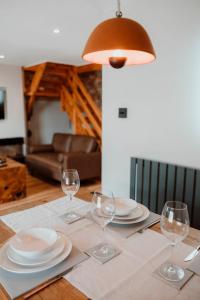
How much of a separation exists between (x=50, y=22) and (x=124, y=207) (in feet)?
7.74

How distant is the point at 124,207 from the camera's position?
1.23m

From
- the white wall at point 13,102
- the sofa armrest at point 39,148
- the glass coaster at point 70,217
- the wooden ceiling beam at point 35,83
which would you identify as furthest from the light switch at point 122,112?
the white wall at point 13,102

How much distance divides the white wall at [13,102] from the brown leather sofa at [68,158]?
776 millimetres

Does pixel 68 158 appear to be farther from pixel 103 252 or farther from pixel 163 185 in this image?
pixel 103 252

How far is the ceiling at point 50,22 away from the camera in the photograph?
2268mm

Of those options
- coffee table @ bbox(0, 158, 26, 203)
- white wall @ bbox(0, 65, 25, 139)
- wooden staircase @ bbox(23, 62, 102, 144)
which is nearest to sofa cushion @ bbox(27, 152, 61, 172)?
coffee table @ bbox(0, 158, 26, 203)

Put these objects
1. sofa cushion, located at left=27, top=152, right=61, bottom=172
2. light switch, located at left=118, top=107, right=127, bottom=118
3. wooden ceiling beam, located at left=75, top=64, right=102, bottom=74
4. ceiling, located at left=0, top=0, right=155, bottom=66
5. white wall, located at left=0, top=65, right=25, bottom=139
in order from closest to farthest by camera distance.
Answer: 1. ceiling, located at left=0, top=0, right=155, bottom=66
2. light switch, located at left=118, top=107, right=127, bottom=118
3. sofa cushion, located at left=27, top=152, right=61, bottom=172
4. wooden ceiling beam, located at left=75, top=64, right=102, bottom=74
5. white wall, located at left=0, top=65, right=25, bottom=139

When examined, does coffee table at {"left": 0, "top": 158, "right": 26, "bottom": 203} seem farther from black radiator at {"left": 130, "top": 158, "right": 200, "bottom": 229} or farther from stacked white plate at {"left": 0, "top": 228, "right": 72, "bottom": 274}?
stacked white plate at {"left": 0, "top": 228, "right": 72, "bottom": 274}

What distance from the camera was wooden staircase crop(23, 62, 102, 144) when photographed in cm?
513

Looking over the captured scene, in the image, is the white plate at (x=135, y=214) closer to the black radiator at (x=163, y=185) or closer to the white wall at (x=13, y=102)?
the black radiator at (x=163, y=185)

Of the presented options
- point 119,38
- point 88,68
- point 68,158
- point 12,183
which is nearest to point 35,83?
point 88,68

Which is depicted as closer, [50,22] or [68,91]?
[50,22]

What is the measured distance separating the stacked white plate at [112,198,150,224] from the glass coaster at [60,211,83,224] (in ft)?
0.63

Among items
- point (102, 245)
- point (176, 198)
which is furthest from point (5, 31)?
point (102, 245)
